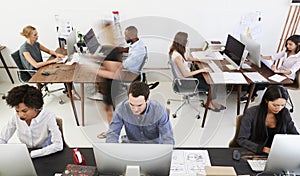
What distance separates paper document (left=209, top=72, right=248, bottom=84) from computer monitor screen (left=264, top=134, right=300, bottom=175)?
1.59 metres

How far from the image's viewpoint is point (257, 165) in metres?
1.57

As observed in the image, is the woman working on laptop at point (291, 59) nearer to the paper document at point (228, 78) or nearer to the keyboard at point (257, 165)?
the paper document at point (228, 78)

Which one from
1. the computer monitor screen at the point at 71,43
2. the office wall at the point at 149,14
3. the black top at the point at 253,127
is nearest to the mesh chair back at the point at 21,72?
the computer monitor screen at the point at 71,43

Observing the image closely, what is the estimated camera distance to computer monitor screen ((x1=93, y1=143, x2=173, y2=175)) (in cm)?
128

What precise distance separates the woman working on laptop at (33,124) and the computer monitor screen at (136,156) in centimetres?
49

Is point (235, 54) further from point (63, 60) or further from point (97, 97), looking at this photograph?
point (63, 60)

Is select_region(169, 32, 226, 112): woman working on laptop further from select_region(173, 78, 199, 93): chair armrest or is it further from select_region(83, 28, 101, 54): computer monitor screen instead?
select_region(83, 28, 101, 54): computer monitor screen

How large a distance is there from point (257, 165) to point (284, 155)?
230 mm

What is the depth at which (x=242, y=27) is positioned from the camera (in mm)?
4023

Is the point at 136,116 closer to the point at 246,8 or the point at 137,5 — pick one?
the point at 137,5

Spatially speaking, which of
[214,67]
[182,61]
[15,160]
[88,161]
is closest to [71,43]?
[182,61]

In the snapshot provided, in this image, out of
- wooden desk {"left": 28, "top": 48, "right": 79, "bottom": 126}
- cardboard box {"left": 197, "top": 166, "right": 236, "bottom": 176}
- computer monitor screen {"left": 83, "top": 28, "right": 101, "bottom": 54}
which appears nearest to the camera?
cardboard box {"left": 197, "top": 166, "right": 236, "bottom": 176}

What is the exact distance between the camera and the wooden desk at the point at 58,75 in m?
2.93

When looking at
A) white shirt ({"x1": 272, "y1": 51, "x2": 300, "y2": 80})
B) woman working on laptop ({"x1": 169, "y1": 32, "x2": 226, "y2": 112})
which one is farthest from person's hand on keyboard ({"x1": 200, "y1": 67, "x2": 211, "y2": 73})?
white shirt ({"x1": 272, "y1": 51, "x2": 300, "y2": 80})
